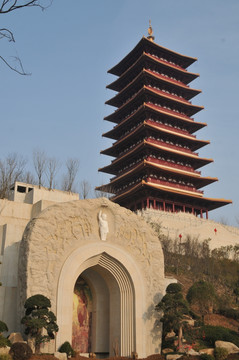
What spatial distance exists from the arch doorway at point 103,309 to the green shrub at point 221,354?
10.7ft

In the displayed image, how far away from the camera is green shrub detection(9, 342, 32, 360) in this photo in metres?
12.8

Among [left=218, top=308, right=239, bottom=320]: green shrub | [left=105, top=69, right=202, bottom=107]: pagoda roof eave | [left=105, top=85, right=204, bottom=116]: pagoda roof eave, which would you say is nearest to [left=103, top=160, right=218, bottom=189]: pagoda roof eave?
[left=105, top=85, right=204, bottom=116]: pagoda roof eave

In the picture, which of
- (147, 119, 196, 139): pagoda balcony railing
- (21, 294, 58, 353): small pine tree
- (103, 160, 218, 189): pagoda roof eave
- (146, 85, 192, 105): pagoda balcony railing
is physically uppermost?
(146, 85, 192, 105): pagoda balcony railing

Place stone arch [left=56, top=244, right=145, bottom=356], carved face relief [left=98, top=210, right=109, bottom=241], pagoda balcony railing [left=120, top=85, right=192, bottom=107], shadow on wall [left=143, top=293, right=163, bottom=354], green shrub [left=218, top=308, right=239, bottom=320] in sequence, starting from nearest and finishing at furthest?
stone arch [left=56, top=244, right=145, bottom=356] < shadow on wall [left=143, top=293, right=163, bottom=354] < carved face relief [left=98, top=210, right=109, bottom=241] < green shrub [left=218, top=308, right=239, bottom=320] < pagoda balcony railing [left=120, top=85, right=192, bottom=107]

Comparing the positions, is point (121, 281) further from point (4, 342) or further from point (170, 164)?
point (170, 164)

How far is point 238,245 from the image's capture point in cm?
3794

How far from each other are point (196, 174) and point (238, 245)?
13.5 m

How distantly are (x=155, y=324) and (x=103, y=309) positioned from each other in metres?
2.53

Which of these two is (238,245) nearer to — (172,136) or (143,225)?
(172,136)

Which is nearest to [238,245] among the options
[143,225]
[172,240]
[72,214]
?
[172,240]

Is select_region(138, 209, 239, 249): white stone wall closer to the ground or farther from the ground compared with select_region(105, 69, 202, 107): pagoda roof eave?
closer to the ground

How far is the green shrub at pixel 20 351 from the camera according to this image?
42.1 feet

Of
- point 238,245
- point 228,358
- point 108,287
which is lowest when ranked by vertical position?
point 228,358

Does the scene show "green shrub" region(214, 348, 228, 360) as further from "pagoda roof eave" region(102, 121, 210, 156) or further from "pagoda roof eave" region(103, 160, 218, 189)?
"pagoda roof eave" region(102, 121, 210, 156)
